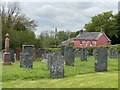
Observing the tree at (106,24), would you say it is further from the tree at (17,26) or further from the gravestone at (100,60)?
the gravestone at (100,60)

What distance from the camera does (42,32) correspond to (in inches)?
3393

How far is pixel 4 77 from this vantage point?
13719 mm

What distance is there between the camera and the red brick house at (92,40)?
251 ft

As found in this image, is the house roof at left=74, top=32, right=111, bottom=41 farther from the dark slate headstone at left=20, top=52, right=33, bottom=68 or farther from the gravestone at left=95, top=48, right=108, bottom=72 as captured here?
the gravestone at left=95, top=48, right=108, bottom=72

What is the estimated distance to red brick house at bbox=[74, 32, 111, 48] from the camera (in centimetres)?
7638

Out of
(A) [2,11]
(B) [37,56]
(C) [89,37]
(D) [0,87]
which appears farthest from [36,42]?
(D) [0,87]

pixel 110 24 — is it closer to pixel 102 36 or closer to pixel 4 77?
pixel 102 36

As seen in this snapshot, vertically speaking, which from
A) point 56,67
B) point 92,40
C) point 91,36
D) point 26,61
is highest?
point 91,36

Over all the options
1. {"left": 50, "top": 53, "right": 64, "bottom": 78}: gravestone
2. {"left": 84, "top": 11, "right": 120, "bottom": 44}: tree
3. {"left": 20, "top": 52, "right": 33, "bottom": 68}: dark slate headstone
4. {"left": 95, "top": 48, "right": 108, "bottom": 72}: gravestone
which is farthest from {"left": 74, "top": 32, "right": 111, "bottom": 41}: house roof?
{"left": 50, "top": 53, "right": 64, "bottom": 78}: gravestone

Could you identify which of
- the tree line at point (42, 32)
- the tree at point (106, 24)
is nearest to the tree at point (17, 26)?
the tree line at point (42, 32)

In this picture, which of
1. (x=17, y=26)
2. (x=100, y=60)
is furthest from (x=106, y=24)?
(x=100, y=60)

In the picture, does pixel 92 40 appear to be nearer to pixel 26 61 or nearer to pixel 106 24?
pixel 106 24

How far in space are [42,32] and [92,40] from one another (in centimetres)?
1673

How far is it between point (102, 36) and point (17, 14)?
82.7ft
